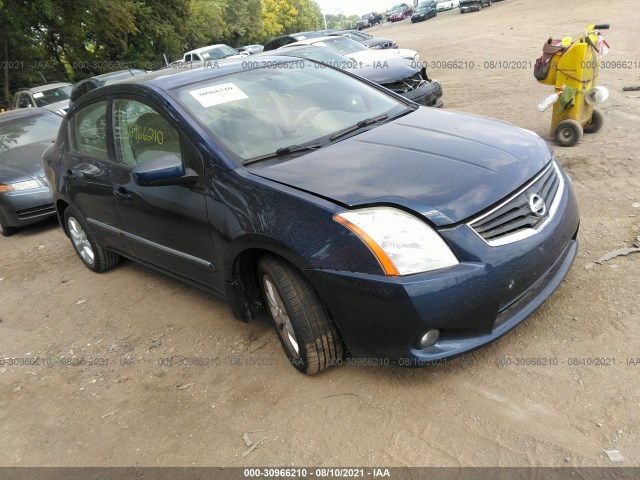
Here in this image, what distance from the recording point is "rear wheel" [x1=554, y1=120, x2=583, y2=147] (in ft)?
19.7

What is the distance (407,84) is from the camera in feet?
26.7

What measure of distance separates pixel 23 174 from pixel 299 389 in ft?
18.5

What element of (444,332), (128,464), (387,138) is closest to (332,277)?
(444,332)

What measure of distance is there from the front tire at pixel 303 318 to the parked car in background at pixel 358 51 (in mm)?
7268

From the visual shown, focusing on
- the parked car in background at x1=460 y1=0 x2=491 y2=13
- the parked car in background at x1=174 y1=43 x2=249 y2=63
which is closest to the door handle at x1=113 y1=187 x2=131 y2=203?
the parked car in background at x1=174 y1=43 x2=249 y2=63

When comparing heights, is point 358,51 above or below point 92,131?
below

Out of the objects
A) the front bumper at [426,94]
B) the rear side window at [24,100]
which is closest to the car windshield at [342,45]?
the front bumper at [426,94]

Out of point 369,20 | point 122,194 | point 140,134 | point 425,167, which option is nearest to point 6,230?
point 122,194

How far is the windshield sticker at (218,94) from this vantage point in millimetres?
3365

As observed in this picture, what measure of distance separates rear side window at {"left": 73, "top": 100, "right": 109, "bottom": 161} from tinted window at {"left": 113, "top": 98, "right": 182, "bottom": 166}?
0.20 metres

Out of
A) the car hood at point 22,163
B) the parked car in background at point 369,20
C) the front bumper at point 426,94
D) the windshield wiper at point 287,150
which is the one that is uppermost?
the windshield wiper at point 287,150

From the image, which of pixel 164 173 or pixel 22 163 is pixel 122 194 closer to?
pixel 164 173

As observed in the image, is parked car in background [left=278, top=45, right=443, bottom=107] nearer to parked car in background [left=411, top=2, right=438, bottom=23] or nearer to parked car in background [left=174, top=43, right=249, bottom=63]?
parked car in background [left=174, top=43, right=249, bottom=63]

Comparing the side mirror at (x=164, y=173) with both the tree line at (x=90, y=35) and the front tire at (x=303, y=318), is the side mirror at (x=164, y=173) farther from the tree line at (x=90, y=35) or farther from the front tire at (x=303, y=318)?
the tree line at (x=90, y=35)
